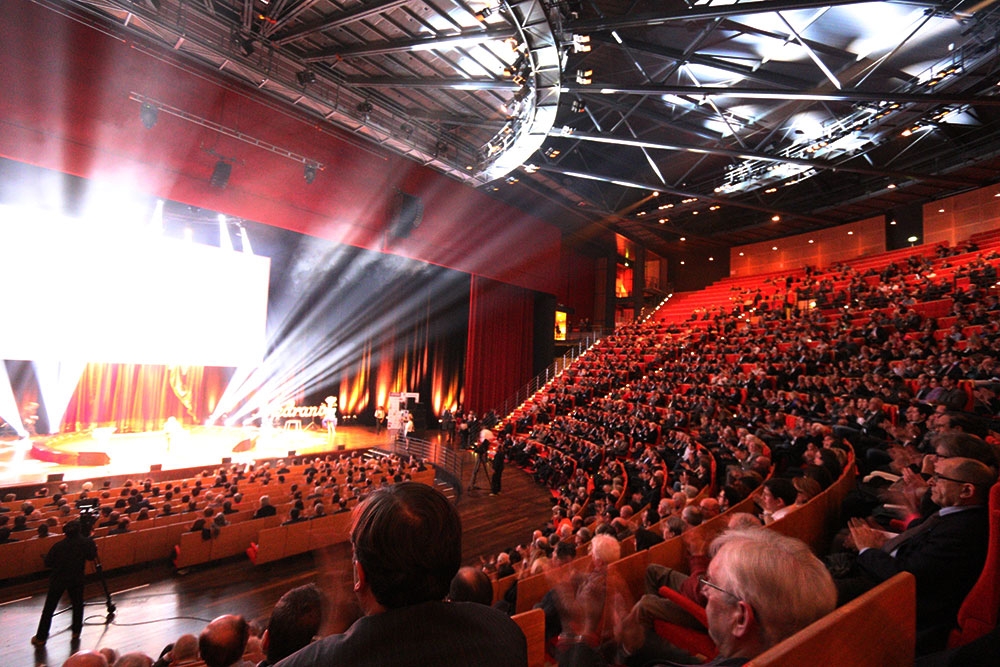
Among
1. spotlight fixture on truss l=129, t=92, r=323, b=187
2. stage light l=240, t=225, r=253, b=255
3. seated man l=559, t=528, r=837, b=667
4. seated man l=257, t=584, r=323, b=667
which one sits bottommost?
seated man l=257, t=584, r=323, b=667

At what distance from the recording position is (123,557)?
670 centimetres

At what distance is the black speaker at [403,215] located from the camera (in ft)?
48.2

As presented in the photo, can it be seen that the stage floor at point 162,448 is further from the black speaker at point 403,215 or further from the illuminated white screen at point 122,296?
the black speaker at point 403,215

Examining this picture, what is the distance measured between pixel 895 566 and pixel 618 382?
1413 cm

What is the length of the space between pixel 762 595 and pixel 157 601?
723 cm

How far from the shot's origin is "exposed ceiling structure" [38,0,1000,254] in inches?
350

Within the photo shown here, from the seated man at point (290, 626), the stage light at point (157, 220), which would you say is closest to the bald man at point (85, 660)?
the seated man at point (290, 626)

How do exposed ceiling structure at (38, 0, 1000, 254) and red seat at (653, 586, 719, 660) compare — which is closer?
red seat at (653, 586, 719, 660)

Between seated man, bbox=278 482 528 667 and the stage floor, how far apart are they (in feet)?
37.3

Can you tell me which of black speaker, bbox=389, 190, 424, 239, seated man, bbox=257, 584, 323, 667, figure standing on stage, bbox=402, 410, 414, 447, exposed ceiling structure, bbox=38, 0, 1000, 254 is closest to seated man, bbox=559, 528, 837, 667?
seated man, bbox=257, 584, 323, 667

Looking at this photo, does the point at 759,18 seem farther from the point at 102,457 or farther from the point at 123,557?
the point at 102,457

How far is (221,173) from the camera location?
35.8 feet

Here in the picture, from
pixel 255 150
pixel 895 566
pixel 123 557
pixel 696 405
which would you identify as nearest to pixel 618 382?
pixel 696 405

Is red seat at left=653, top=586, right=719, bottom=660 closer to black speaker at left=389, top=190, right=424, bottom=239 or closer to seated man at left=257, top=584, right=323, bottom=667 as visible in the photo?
seated man at left=257, top=584, right=323, bottom=667
